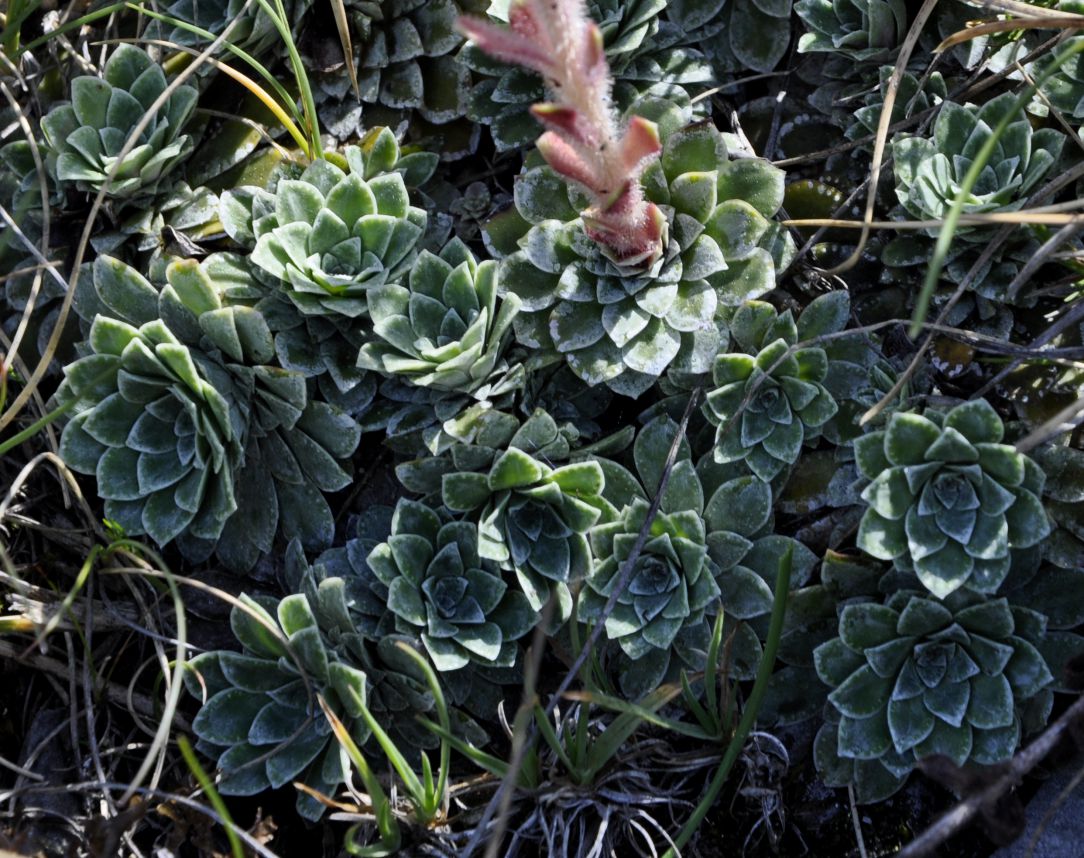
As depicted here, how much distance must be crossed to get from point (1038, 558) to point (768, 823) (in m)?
0.76

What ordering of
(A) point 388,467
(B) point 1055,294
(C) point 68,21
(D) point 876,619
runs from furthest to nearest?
(C) point 68,21
(A) point 388,467
(B) point 1055,294
(D) point 876,619

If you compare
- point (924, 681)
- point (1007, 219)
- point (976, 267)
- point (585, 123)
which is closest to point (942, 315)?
point (976, 267)

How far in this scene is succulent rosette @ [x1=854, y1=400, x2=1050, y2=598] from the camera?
79.5 inches

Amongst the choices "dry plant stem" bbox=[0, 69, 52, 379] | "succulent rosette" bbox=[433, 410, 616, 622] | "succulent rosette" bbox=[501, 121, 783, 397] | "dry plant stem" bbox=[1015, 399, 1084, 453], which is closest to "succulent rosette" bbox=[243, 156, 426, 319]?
"succulent rosette" bbox=[501, 121, 783, 397]

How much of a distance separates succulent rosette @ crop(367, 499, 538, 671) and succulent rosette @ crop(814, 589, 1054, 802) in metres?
0.64

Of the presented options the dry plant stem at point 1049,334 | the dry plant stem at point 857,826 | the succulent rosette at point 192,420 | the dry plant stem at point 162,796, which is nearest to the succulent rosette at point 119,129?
the succulent rosette at point 192,420

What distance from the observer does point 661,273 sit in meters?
2.32

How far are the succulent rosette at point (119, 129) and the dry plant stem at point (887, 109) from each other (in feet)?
5.07

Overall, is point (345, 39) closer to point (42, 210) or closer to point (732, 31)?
point (42, 210)

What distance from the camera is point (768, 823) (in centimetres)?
215

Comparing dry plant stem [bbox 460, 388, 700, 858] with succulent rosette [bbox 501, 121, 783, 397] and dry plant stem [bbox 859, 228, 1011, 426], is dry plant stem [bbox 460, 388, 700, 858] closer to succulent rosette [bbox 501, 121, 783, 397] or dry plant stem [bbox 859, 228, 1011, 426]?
succulent rosette [bbox 501, 121, 783, 397]

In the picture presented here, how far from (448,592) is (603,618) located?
1.12 feet

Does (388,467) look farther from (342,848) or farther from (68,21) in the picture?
(68,21)

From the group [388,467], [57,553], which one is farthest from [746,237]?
[57,553]
